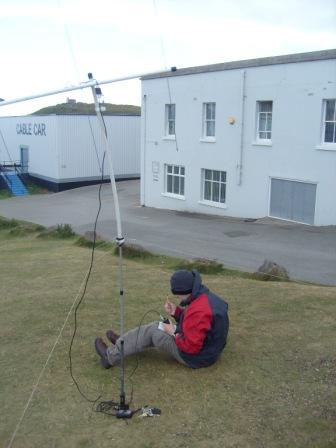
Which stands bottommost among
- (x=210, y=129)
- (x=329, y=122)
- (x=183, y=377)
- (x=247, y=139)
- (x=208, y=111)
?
(x=183, y=377)

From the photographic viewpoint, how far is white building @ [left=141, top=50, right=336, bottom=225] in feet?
64.9

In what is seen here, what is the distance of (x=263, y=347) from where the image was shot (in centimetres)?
620

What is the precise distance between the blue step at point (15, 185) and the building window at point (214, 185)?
55.6 ft

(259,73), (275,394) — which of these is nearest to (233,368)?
(275,394)

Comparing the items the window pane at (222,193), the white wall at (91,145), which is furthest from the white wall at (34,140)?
the window pane at (222,193)

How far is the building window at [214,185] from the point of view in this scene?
80.8 feet

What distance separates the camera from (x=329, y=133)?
774 inches

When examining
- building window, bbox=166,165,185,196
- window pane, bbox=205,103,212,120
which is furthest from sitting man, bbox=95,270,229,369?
building window, bbox=166,165,185,196

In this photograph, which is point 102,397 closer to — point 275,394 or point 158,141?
point 275,394

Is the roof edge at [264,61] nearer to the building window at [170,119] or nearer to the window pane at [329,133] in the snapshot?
the building window at [170,119]

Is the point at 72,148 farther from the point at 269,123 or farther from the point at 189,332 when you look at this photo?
the point at 189,332

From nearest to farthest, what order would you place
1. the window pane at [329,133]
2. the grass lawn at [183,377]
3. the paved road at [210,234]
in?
the grass lawn at [183,377] → the paved road at [210,234] → the window pane at [329,133]

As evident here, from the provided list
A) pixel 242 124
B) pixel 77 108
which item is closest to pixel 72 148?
pixel 242 124

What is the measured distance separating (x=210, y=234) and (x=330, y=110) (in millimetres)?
6295
